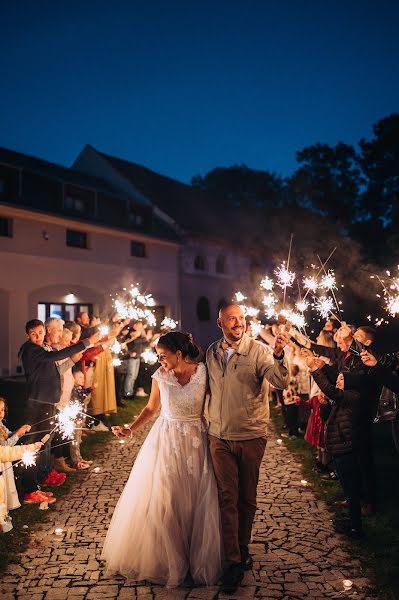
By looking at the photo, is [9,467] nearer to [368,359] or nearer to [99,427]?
[368,359]

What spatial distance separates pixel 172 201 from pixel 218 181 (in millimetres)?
18081

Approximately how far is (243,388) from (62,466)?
168 inches

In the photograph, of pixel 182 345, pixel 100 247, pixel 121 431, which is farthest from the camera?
pixel 100 247

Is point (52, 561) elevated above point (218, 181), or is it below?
below

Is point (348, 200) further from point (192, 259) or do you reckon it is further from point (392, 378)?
point (392, 378)

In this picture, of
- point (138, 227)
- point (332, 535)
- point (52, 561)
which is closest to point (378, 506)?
point (332, 535)

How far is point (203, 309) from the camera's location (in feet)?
99.4

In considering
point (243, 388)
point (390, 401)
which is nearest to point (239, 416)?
point (243, 388)

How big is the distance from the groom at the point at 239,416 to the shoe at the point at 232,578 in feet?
0.12

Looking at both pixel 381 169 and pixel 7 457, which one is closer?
pixel 7 457

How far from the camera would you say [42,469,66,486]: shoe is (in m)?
6.95

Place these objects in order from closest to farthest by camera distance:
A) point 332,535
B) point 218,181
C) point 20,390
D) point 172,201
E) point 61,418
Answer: point 332,535 < point 61,418 < point 20,390 < point 172,201 < point 218,181

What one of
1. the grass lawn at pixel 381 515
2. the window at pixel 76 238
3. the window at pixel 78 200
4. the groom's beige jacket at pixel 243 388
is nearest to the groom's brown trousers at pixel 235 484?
the groom's beige jacket at pixel 243 388

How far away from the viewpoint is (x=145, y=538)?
14.3ft
